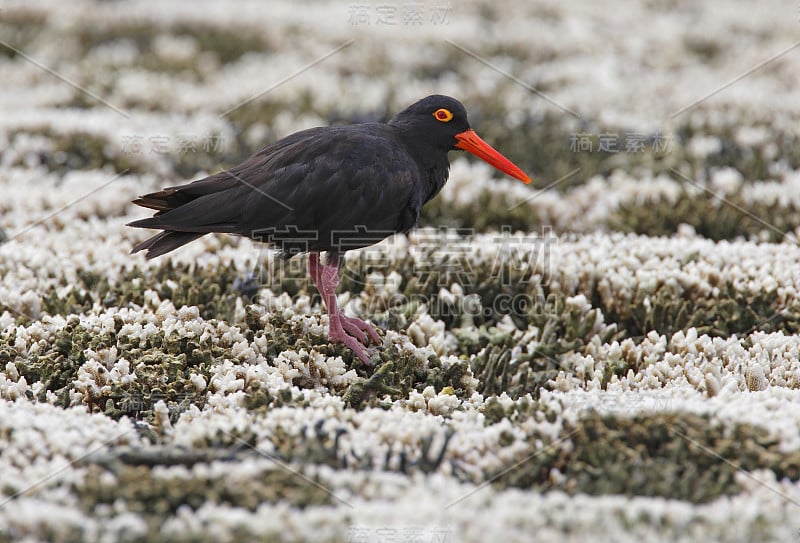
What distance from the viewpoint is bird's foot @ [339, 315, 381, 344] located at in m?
6.54

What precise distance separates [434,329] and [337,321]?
98 cm

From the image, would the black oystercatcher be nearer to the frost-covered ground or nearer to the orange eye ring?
the orange eye ring

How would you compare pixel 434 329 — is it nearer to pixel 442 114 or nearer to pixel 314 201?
pixel 314 201

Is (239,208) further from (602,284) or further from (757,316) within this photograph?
(757,316)

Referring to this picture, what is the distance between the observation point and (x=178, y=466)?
466 centimetres

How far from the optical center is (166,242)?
6.11 metres

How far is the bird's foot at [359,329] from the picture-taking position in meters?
6.54

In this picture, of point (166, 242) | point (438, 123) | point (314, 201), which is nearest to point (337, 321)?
point (314, 201)

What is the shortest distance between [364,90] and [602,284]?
8226mm

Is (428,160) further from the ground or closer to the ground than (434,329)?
further from the ground

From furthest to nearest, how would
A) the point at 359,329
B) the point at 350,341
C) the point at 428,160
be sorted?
1. the point at 428,160
2. the point at 359,329
3. the point at 350,341

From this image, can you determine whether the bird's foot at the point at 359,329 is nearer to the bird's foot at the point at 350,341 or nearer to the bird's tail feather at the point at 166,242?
the bird's foot at the point at 350,341

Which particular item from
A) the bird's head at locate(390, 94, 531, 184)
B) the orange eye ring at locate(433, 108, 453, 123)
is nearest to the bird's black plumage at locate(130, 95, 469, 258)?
the bird's head at locate(390, 94, 531, 184)

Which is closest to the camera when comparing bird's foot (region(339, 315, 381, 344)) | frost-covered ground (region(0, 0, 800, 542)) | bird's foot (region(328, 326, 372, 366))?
frost-covered ground (region(0, 0, 800, 542))
